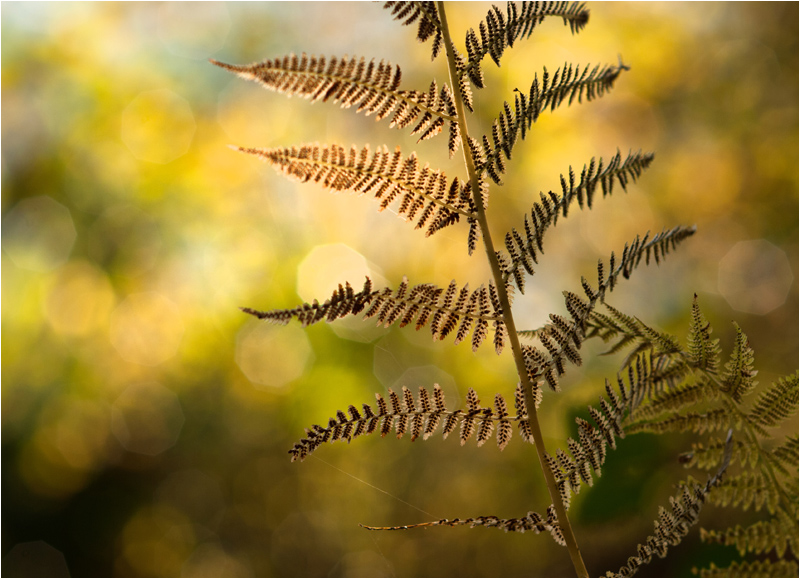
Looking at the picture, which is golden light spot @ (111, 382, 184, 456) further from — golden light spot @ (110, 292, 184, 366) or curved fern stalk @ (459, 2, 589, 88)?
curved fern stalk @ (459, 2, 589, 88)

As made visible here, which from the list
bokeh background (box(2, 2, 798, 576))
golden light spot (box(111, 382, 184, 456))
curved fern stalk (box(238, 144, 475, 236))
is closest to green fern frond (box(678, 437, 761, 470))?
curved fern stalk (box(238, 144, 475, 236))

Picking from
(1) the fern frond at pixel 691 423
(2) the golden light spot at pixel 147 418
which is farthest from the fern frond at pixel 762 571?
(2) the golden light spot at pixel 147 418

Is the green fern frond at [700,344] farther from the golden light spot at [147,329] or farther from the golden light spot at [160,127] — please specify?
the golden light spot at [160,127]

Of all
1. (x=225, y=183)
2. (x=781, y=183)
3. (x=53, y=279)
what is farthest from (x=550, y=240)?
(x=53, y=279)

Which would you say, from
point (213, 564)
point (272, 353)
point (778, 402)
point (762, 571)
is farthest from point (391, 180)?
point (213, 564)

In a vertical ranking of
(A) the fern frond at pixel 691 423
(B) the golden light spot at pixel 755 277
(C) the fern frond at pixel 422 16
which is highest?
(C) the fern frond at pixel 422 16
